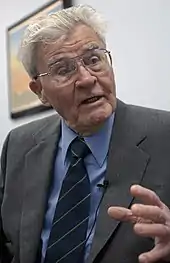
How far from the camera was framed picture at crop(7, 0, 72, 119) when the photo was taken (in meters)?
2.59

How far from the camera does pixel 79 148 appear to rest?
146 centimetres

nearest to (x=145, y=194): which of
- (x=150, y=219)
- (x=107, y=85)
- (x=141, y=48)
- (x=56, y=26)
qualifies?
(x=150, y=219)

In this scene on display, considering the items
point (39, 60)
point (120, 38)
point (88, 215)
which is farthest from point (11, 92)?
point (88, 215)

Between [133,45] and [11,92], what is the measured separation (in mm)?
1019

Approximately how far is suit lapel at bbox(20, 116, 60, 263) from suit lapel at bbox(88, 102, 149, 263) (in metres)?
0.19

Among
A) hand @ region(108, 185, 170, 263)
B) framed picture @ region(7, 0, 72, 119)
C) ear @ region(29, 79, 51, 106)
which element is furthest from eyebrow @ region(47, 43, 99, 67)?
framed picture @ region(7, 0, 72, 119)

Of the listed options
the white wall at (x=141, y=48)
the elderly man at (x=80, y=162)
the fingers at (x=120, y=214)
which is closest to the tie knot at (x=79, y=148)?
the elderly man at (x=80, y=162)

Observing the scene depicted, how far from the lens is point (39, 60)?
1.48 meters

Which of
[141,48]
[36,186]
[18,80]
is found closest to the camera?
[36,186]

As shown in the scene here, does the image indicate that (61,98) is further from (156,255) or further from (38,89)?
(156,255)

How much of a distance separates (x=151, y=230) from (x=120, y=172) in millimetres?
364

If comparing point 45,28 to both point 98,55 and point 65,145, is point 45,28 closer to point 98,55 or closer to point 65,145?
point 98,55

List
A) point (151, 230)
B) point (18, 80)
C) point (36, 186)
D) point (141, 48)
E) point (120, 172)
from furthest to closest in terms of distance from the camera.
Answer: point (18, 80)
point (141, 48)
point (36, 186)
point (120, 172)
point (151, 230)

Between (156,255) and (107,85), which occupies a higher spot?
(107,85)
